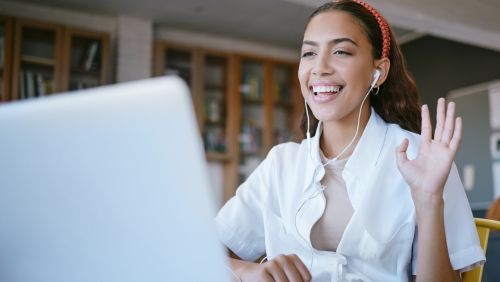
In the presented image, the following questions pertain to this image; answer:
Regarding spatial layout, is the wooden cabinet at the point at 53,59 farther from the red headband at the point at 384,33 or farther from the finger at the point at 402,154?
the finger at the point at 402,154

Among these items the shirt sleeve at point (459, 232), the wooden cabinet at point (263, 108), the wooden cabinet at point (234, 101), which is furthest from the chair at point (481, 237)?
the wooden cabinet at point (263, 108)

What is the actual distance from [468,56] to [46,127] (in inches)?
233

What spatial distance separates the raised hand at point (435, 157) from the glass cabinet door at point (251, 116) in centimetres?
510

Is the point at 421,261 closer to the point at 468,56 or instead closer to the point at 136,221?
the point at 136,221

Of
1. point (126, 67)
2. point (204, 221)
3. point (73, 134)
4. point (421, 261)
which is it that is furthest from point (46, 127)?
point (126, 67)

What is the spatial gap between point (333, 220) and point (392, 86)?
0.42 meters

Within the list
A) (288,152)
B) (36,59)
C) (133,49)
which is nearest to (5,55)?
(36,59)

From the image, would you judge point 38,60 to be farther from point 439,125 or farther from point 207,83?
point 439,125

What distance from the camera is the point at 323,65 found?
1344mm

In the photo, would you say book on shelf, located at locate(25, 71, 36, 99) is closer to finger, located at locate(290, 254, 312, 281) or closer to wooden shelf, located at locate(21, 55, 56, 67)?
wooden shelf, located at locate(21, 55, 56, 67)

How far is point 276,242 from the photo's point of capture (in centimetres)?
132

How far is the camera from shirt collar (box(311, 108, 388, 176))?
1271mm

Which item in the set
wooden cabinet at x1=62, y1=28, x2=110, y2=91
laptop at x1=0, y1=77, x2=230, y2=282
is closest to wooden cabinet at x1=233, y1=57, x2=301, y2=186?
wooden cabinet at x1=62, y1=28, x2=110, y2=91

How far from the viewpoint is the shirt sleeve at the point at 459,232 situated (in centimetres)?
112
